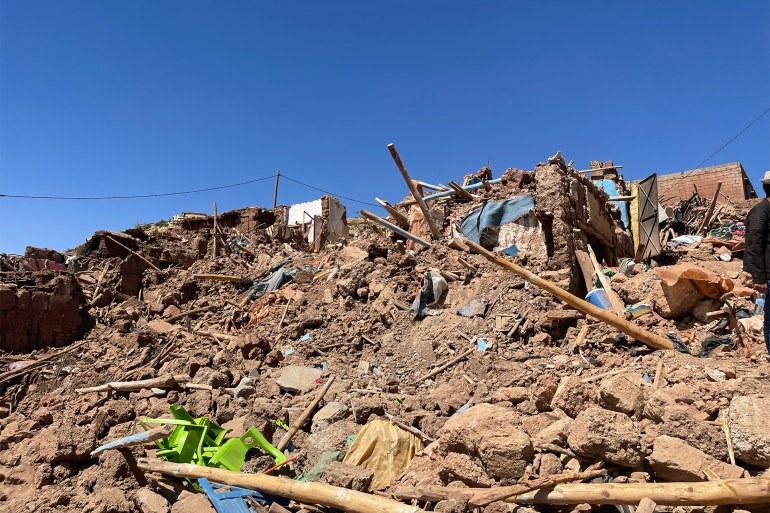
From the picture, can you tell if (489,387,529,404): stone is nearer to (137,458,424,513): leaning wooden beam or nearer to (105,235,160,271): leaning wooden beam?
(137,458,424,513): leaning wooden beam

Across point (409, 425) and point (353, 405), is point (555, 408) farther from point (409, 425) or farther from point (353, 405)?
point (353, 405)

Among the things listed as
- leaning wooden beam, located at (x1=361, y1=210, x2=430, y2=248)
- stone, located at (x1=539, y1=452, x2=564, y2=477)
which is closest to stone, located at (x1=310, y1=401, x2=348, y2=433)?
stone, located at (x1=539, y1=452, x2=564, y2=477)

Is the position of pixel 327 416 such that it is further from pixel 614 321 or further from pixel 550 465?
pixel 614 321

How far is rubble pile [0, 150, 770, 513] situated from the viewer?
3281 millimetres

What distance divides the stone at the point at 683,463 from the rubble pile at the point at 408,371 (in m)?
0.01

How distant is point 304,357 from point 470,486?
517 cm

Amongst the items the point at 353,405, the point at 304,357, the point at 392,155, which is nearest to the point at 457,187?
the point at 392,155

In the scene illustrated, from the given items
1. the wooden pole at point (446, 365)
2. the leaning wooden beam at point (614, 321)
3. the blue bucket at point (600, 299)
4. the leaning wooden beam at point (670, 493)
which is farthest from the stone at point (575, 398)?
Answer: the blue bucket at point (600, 299)

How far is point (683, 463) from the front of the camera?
2.90 m

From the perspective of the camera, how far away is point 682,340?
19.3ft

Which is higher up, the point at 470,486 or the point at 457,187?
the point at 457,187

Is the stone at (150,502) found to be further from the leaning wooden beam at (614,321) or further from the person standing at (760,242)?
the person standing at (760,242)

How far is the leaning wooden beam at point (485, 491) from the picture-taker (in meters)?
2.92

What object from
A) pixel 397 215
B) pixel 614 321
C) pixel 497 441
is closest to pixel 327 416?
pixel 497 441
